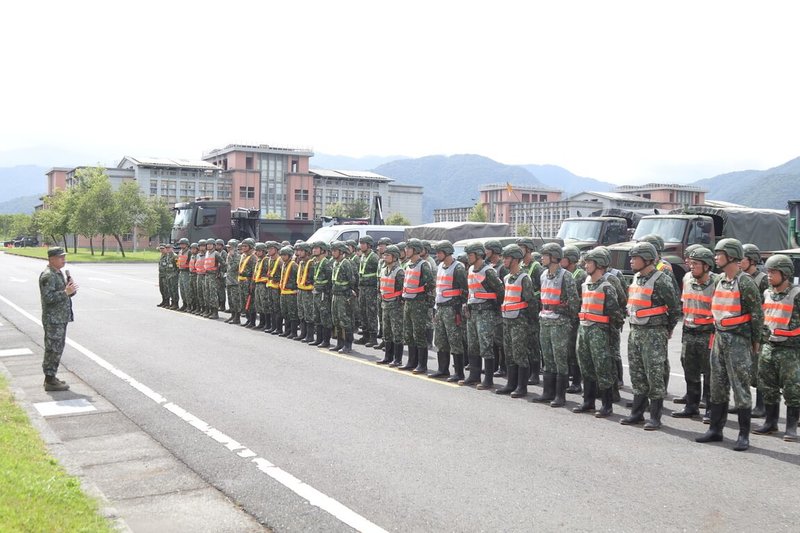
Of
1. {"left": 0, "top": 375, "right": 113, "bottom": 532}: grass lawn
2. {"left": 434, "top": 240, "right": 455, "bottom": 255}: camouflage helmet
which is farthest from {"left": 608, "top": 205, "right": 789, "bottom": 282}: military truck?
{"left": 0, "top": 375, "right": 113, "bottom": 532}: grass lawn

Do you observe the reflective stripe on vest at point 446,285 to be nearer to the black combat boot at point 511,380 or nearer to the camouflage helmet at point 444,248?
the camouflage helmet at point 444,248

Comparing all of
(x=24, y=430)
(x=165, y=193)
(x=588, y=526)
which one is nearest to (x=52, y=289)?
(x=24, y=430)

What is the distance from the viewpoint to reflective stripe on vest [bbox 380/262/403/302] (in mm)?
12398

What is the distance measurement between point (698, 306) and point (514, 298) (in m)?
2.39

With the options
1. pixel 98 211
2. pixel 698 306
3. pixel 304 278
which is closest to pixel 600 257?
pixel 698 306

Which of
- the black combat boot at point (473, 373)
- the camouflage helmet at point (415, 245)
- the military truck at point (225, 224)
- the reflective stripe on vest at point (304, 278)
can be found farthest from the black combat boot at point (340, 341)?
the military truck at point (225, 224)

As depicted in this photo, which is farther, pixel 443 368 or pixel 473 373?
pixel 443 368

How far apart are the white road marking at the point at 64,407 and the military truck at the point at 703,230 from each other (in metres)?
14.9

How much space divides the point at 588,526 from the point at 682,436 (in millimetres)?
3098

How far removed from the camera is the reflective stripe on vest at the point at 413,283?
11.8m

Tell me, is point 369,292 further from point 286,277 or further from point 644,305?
point 644,305

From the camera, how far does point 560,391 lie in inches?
368

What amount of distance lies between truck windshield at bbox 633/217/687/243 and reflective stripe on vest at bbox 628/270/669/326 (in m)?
13.5

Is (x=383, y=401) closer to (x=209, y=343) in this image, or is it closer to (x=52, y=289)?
(x=52, y=289)
